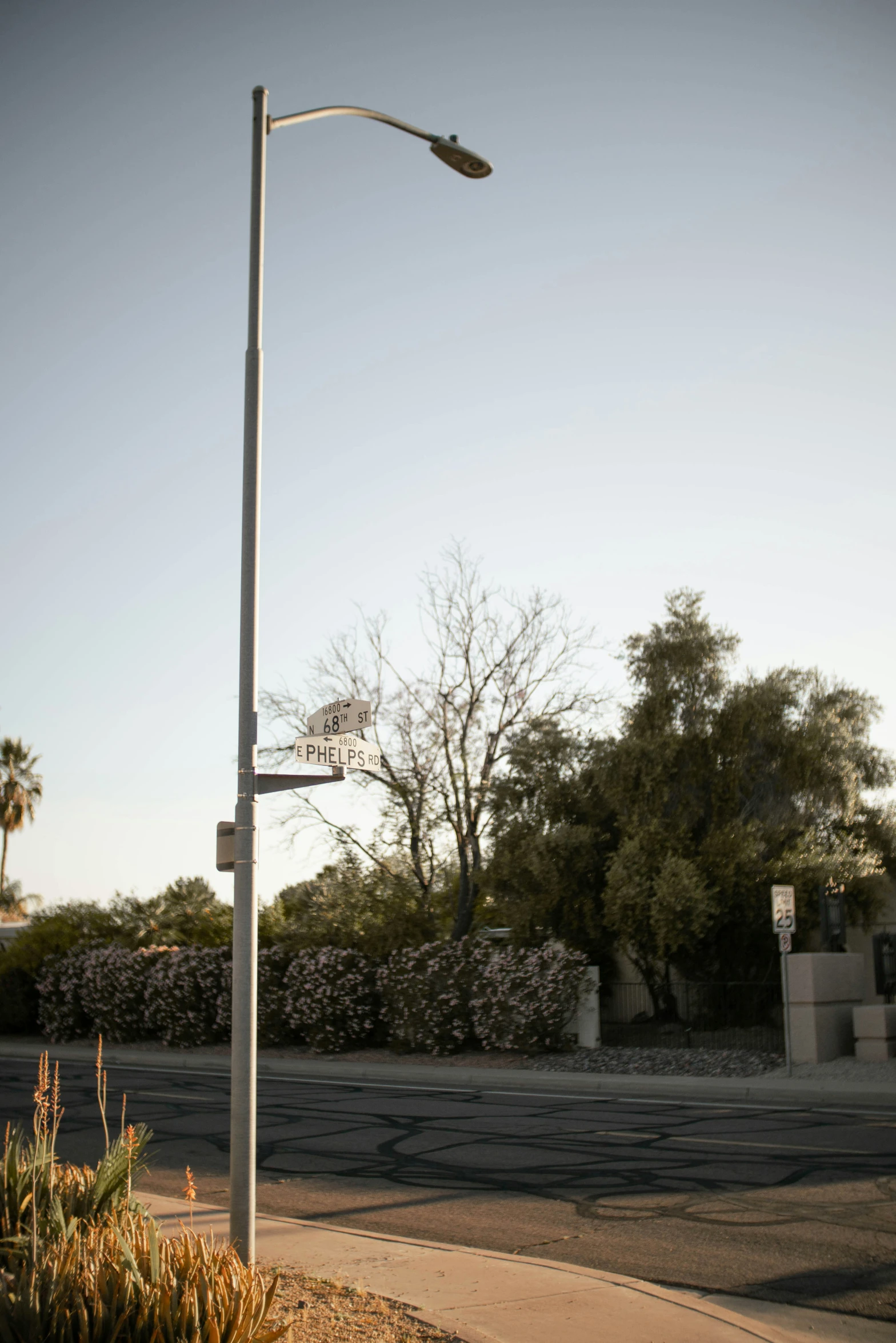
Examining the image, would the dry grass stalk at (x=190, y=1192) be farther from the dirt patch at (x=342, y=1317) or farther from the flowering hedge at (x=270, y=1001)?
the flowering hedge at (x=270, y=1001)

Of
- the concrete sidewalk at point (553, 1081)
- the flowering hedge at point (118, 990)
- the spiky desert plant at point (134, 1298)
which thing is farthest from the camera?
the flowering hedge at point (118, 990)

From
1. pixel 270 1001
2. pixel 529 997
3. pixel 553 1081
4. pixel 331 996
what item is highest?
pixel 529 997

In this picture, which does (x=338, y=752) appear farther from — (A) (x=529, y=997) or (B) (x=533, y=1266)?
(A) (x=529, y=997)

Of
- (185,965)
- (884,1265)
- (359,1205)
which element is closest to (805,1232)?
(884,1265)

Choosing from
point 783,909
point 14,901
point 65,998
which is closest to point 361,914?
point 65,998

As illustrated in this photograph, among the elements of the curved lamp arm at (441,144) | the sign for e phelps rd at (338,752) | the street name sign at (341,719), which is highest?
the curved lamp arm at (441,144)

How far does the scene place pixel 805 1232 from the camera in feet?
25.3

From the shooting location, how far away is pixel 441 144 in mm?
8211

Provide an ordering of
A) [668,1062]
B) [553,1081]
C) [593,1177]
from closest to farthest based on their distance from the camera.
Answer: [593,1177] → [553,1081] → [668,1062]

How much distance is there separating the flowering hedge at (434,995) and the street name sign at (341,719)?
17573 millimetres

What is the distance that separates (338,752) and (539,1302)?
3175 millimetres

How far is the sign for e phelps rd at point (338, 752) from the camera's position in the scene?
6.50 m

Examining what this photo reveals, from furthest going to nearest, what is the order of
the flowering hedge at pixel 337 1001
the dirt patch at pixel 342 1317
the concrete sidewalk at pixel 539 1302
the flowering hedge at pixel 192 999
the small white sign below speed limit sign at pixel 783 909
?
the flowering hedge at pixel 192 999 → the flowering hedge at pixel 337 1001 → the small white sign below speed limit sign at pixel 783 909 → the concrete sidewalk at pixel 539 1302 → the dirt patch at pixel 342 1317

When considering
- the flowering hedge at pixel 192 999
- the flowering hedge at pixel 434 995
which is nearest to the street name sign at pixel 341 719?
the flowering hedge at pixel 434 995
